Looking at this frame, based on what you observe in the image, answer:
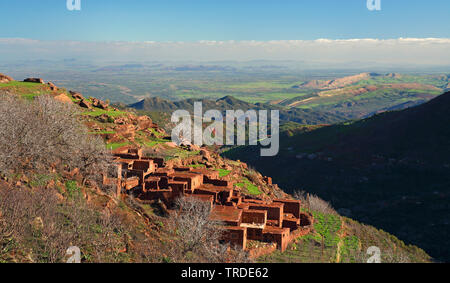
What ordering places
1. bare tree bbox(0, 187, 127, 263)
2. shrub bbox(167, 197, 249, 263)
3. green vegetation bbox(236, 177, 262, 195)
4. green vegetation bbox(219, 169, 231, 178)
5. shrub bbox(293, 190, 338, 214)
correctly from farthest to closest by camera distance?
shrub bbox(293, 190, 338, 214)
green vegetation bbox(219, 169, 231, 178)
green vegetation bbox(236, 177, 262, 195)
shrub bbox(167, 197, 249, 263)
bare tree bbox(0, 187, 127, 263)

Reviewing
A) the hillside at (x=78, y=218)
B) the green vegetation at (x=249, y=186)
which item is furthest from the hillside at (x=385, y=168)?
the hillside at (x=78, y=218)

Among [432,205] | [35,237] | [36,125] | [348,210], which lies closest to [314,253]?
[35,237]

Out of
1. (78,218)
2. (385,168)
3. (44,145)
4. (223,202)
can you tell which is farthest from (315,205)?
(385,168)

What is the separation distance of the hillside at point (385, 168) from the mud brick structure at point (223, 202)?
1021 inches

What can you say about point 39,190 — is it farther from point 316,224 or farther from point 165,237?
point 316,224

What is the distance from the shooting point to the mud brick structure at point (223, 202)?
2423cm

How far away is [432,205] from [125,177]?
5073cm

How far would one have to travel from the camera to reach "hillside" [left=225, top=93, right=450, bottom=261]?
57097mm

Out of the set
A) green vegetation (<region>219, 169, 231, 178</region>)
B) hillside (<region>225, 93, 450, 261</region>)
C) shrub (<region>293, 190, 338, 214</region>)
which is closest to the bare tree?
green vegetation (<region>219, 169, 231, 178</region>)

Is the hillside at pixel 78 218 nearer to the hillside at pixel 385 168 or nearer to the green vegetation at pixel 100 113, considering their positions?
the green vegetation at pixel 100 113

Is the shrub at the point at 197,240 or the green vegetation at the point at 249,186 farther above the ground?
the shrub at the point at 197,240

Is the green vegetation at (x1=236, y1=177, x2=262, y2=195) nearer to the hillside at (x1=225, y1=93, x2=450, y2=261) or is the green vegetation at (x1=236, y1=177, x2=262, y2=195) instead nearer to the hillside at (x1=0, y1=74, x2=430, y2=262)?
the hillside at (x1=0, y1=74, x2=430, y2=262)

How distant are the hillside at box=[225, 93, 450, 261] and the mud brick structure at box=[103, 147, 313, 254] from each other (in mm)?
25936

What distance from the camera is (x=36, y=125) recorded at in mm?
23844
